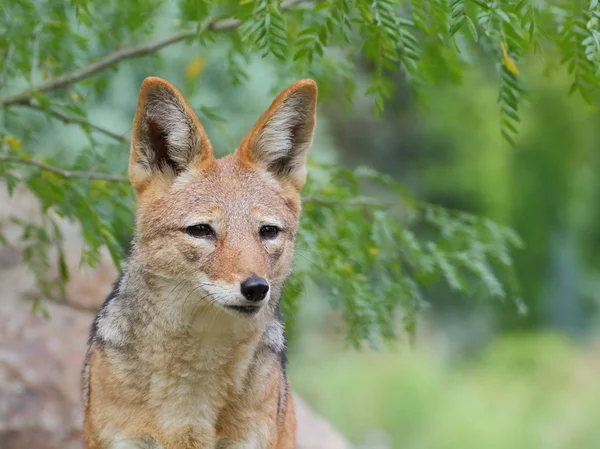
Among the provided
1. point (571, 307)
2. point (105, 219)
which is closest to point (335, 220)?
point (105, 219)

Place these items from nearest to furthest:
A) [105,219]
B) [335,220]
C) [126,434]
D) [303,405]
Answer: [126,434] < [105,219] < [335,220] < [303,405]

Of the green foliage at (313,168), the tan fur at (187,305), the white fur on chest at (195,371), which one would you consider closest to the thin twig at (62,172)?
the green foliage at (313,168)

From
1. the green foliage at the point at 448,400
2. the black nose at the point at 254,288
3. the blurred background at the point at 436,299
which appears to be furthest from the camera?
Result: the green foliage at the point at 448,400

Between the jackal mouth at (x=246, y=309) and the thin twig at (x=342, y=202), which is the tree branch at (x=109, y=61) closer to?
the thin twig at (x=342, y=202)

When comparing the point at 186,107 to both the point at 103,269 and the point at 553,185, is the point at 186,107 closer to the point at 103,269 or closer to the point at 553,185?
the point at 103,269

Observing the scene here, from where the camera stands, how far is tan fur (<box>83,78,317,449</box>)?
4.42m

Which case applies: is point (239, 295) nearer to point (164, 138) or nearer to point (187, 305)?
point (187, 305)

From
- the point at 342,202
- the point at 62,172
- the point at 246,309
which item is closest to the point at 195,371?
the point at 246,309

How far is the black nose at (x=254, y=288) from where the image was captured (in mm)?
4059

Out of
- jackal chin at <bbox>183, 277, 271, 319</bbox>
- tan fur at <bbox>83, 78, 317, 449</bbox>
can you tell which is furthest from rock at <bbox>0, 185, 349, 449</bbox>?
jackal chin at <bbox>183, 277, 271, 319</bbox>

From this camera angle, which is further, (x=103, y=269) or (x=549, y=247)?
(x=549, y=247)

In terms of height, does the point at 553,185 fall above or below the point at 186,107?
above

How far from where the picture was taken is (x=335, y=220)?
6625mm

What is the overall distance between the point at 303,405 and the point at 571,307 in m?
15.4
